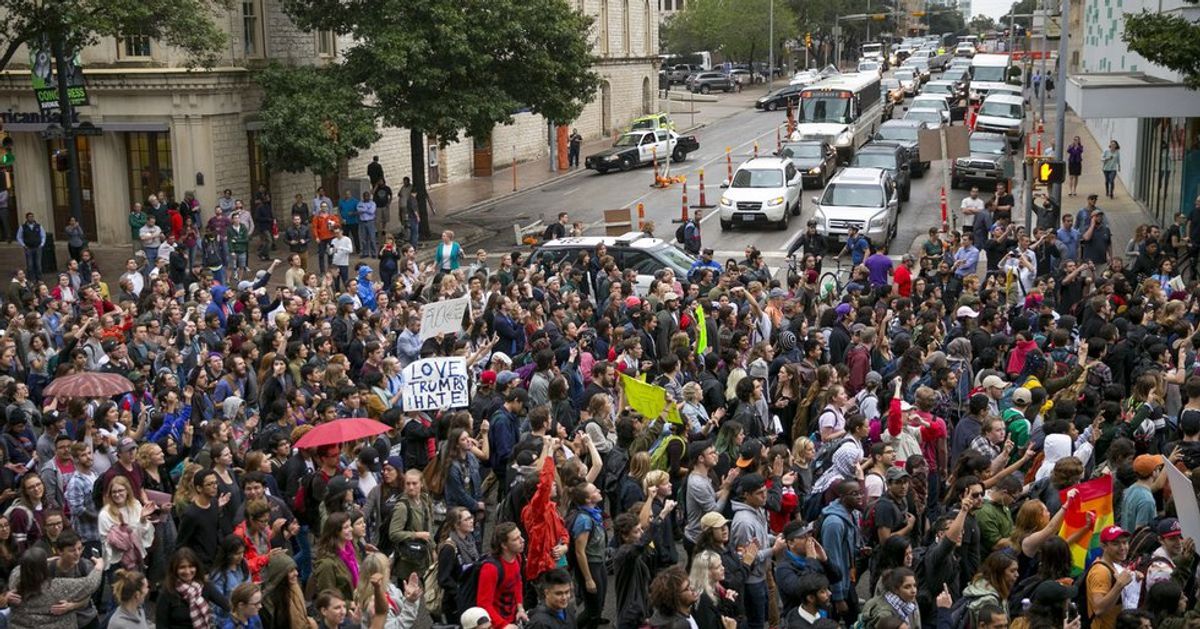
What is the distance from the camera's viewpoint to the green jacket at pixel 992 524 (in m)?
9.75

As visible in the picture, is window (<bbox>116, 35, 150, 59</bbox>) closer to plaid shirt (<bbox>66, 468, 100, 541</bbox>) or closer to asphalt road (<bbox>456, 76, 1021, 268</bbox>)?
asphalt road (<bbox>456, 76, 1021, 268</bbox>)

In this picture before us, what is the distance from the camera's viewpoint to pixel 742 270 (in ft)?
68.1

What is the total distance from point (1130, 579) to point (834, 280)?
12.0 metres

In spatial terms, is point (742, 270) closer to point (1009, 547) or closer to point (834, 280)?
point (834, 280)

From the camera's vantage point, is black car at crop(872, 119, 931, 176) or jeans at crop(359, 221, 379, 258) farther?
black car at crop(872, 119, 931, 176)

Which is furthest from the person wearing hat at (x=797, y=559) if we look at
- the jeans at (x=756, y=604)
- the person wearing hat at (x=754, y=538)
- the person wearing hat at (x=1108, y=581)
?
the person wearing hat at (x=1108, y=581)

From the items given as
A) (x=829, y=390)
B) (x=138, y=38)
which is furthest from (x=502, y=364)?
(x=138, y=38)

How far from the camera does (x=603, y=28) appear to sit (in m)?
60.8

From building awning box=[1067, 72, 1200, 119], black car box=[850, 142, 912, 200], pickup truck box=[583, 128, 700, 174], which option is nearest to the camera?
building awning box=[1067, 72, 1200, 119]

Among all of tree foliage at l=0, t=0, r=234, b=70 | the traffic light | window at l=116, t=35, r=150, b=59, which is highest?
tree foliage at l=0, t=0, r=234, b=70

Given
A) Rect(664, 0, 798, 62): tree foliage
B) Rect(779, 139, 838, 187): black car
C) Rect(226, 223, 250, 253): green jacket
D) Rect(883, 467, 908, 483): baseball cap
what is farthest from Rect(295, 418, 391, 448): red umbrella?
Rect(664, 0, 798, 62): tree foliage

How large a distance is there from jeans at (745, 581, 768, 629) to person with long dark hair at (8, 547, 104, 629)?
178 inches

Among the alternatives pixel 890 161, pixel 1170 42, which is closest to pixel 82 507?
pixel 1170 42

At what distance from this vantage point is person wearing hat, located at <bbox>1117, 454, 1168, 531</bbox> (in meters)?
9.66
